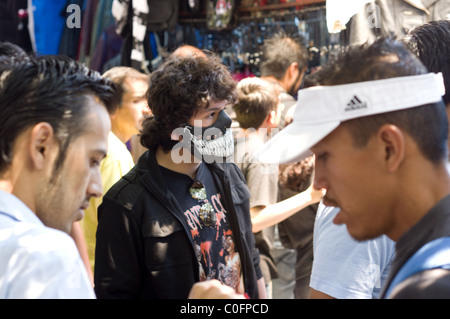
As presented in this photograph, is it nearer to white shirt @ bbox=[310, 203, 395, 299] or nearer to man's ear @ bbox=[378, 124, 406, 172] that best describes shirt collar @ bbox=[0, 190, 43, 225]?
man's ear @ bbox=[378, 124, 406, 172]

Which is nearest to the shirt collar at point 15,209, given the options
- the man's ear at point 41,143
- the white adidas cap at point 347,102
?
the man's ear at point 41,143

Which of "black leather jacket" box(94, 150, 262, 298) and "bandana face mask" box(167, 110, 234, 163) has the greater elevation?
"bandana face mask" box(167, 110, 234, 163)

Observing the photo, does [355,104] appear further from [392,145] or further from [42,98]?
[42,98]

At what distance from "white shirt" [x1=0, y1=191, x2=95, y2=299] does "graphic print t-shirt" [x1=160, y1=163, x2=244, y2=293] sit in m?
1.15

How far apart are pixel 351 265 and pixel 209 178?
3.10ft

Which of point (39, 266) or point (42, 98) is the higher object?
point (42, 98)

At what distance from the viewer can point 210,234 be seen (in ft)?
7.97

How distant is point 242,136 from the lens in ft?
11.9

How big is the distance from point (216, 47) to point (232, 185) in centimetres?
257

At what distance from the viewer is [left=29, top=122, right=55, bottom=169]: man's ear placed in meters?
1.38

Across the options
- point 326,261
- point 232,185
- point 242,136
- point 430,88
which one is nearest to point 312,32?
point 242,136

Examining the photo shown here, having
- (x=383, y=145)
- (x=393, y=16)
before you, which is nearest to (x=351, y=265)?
(x=383, y=145)

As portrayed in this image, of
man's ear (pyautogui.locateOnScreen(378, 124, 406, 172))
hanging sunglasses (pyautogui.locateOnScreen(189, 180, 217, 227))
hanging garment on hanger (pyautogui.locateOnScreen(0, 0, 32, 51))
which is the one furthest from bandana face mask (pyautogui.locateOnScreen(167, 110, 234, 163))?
hanging garment on hanger (pyautogui.locateOnScreen(0, 0, 32, 51))

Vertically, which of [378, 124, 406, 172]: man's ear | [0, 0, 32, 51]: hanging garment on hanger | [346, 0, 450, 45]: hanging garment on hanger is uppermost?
[0, 0, 32, 51]: hanging garment on hanger
